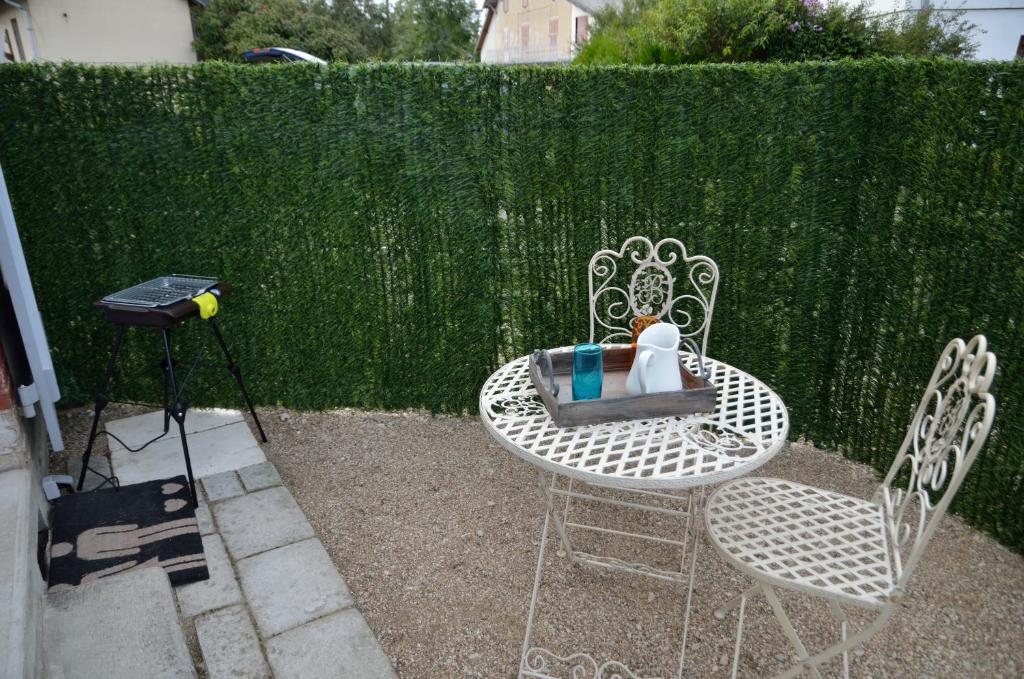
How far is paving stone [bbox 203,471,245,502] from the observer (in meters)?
3.38

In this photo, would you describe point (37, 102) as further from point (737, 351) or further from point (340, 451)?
point (737, 351)

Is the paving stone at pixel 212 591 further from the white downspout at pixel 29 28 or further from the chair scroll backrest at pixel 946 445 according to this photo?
the white downspout at pixel 29 28

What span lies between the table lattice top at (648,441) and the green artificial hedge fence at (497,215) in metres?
1.30

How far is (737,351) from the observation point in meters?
3.78

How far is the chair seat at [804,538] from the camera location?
193cm

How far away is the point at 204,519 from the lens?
10.5 feet

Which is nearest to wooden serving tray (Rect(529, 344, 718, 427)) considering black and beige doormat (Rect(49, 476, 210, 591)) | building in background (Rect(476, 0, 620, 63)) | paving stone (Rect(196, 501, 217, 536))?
black and beige doormat (Rect(49, 476, 210, 591))

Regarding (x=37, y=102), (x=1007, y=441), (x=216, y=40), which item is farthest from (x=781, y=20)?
(x=216, y=40)

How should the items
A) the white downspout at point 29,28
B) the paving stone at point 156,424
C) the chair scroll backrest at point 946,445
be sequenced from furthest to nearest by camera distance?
the white downspout at point 29,28 < the paving stone at point 156,424 < the chair scroll backrest at point 946,445

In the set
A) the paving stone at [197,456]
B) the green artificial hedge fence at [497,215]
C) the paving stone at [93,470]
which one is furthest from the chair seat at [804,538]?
the paving stone at [93,470]

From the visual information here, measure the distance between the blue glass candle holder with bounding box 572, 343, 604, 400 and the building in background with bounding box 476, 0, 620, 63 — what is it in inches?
1129

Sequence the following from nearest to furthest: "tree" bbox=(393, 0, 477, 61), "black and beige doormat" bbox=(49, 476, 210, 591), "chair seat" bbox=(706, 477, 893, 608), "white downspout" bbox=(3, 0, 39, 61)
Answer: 1. "chair seat" bbox=(706, 477, 893, 608)
2. "black and beige doormat" bbox=(49, 476, 210, 591)
3. "white downspout" bbox=(3, 0, 39, 61)
4. "tree" bbox=(393, 0, 477, 61)

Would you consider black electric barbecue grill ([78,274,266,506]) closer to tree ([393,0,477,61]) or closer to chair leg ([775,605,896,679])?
chair leg ([775,605,896,679])

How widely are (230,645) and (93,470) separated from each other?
172 centimetres
